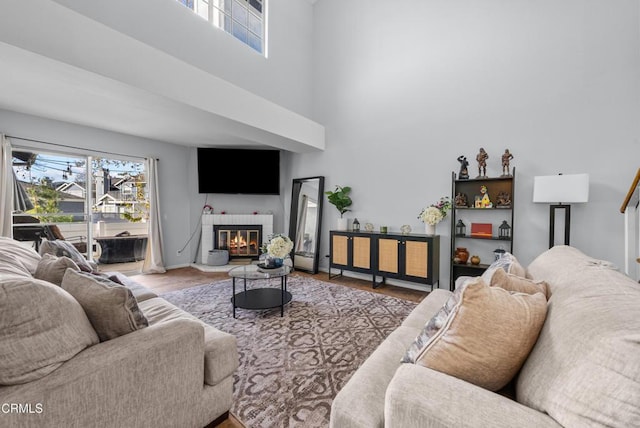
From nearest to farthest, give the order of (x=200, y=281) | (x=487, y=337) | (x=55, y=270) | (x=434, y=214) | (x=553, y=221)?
(x=487, y=337)
(x=55, y=270)
(x=553, y=221)
(x=434, y=214)
(x=200, y=281)

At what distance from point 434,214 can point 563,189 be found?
1.33 m

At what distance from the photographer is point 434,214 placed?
3635mm

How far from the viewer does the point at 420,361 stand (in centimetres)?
97

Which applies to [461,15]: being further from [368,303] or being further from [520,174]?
[368,303]

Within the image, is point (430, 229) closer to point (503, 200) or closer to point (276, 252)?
point (503, 200)

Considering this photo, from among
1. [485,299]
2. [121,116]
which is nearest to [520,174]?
[485,299]

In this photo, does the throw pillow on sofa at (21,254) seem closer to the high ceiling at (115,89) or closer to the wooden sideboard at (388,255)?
the high ceiling at (115,89)

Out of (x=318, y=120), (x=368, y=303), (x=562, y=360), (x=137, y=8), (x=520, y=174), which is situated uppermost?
(x=137, y=8)

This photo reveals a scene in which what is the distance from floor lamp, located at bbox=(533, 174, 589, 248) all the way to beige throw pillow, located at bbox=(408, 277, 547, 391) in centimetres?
243

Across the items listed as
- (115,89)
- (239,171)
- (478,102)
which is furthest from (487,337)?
(239,171)

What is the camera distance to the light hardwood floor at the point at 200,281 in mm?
3828

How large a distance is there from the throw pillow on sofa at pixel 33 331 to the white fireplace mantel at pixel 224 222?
4476mm

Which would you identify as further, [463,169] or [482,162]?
[463,169]

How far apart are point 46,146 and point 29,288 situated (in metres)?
4.21
